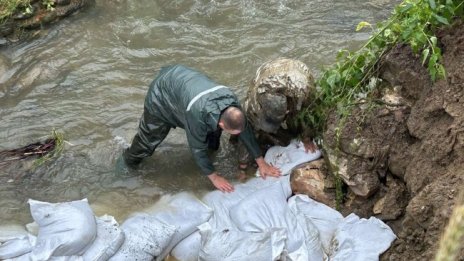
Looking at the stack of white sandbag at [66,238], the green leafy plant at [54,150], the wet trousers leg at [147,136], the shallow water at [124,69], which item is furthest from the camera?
the green leafy plant at [54,150]

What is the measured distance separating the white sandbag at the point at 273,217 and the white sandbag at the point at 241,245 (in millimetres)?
88

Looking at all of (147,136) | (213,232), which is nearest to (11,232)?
(147,136)

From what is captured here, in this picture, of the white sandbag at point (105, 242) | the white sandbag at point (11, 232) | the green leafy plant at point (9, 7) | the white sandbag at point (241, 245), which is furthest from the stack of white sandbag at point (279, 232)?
the green leafy plant at point (9, 7)

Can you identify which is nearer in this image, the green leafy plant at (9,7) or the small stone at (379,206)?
the small stone at (379,206)

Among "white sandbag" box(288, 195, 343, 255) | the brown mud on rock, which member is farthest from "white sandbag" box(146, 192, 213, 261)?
the brown mud on rock

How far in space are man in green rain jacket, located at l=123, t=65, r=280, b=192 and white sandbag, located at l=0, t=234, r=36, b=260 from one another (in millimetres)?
1005

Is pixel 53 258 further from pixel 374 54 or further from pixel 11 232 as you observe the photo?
pixel 374 54

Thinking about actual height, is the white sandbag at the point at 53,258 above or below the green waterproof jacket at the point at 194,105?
below

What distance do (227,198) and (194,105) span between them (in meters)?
0.73

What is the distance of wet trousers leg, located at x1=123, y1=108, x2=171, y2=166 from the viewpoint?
353 centimetres

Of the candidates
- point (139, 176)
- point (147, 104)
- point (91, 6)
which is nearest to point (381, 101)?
point (147, 104)

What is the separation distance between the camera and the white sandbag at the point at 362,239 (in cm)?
279

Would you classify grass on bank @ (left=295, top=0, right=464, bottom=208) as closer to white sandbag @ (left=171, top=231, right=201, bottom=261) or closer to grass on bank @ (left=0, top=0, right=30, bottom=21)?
white sandbag @ (left=171, top=231, right=201, bottom=261)

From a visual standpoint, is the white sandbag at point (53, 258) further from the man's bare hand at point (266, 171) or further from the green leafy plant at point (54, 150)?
the man's bare hand at point (266, 171)
